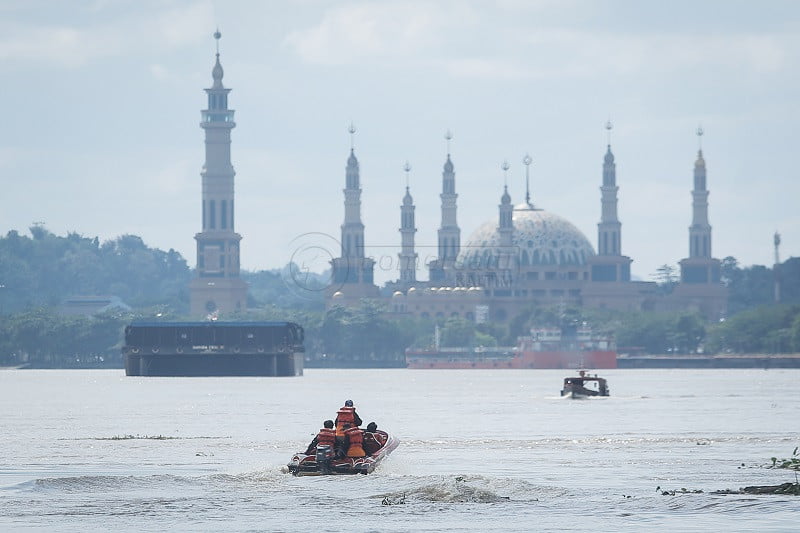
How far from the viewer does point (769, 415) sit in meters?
129

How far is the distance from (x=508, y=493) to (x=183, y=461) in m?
18.8

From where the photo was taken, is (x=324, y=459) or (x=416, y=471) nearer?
(x=324, y=459)

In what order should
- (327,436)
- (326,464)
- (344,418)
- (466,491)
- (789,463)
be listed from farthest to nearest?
(789,463), (344,418), (326,464), (327,436), (466,491)

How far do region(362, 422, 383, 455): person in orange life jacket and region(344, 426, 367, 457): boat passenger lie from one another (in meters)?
0.80

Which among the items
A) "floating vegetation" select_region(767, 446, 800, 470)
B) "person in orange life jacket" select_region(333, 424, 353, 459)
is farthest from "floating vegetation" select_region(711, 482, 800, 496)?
"person in orange life jacket" select_region(333, 424, 353, 459)

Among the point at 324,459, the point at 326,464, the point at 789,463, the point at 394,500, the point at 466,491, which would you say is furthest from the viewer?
the point at 789,463

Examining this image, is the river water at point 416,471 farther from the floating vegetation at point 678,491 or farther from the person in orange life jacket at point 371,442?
the person in orange life jacket at point 371,442

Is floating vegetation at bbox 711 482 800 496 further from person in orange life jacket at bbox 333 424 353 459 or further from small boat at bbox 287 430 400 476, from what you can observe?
person in orange life jacket at bbox 333 424 353 459

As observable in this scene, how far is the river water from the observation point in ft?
223

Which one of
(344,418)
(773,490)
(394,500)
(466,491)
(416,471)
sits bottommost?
(394,500)

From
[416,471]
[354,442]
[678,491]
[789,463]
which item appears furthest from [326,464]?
[789,463]

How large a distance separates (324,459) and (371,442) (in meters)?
3.74

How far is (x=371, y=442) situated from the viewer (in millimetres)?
80562

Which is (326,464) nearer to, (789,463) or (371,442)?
(371,442)
